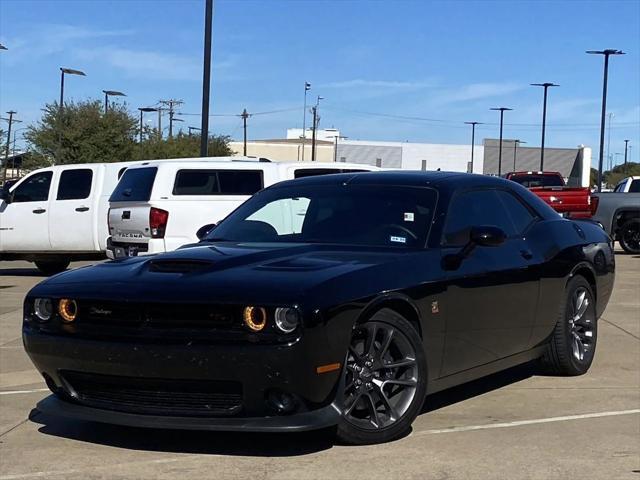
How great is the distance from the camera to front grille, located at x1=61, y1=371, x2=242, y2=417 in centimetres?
444

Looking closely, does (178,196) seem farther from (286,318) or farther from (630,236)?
(630,236)

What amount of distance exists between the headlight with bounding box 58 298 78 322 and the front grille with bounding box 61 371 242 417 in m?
0.29

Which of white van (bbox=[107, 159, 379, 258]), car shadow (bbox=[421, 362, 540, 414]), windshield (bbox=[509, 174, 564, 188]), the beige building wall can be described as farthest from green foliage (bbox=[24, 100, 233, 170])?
the beige building wall

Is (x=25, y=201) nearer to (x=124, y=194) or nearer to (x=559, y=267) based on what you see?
(x=124, y=194)

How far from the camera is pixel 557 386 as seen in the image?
262 inches

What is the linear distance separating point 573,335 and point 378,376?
260cm

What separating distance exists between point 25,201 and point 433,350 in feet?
40.3

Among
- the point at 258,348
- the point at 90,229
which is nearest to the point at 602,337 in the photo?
the point at 258,348

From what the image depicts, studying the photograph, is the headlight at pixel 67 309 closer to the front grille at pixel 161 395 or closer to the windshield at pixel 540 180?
Result: the front grille at pixel 161 395

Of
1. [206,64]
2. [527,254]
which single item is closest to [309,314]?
[527,254]

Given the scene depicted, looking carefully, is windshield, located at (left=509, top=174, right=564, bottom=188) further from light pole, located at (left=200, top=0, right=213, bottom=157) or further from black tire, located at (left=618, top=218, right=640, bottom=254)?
light pole, located at (left=200, top=0, right=213, bottom=157)

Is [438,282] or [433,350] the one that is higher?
[438,282]

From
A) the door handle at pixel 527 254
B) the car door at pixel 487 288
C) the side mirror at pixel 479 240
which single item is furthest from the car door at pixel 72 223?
the side mirror at pixel 479 240

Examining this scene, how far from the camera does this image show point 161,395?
4.55 metres
